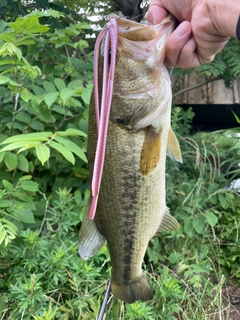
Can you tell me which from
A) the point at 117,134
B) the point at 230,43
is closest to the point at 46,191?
the point at 117,134

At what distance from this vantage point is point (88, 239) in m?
1.15

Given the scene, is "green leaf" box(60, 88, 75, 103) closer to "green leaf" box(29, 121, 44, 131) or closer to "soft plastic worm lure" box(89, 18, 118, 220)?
"green leaf" box(29, 121, 44, 131)

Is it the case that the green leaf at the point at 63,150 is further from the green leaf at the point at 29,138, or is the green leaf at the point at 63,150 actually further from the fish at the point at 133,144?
the fish at the point at 133,144

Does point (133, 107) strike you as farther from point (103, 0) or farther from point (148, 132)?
point (103, 0)

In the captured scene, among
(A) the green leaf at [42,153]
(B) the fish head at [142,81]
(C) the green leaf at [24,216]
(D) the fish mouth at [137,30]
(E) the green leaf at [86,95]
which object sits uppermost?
(D) the fish mouth at [137,30]

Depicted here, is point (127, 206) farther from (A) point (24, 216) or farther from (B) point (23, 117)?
(B) point (23, 117)

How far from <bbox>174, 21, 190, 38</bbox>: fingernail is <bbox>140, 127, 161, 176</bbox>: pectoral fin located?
290 millimetres

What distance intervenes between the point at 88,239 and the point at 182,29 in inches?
28.4

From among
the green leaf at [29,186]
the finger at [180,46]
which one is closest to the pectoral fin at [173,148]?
the finger at [180,46]

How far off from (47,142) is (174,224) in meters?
0.69

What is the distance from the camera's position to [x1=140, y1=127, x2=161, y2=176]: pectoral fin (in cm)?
109

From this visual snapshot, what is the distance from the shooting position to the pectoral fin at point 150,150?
3.59 feet

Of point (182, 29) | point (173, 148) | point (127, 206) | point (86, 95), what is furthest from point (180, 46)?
point (86, 95)

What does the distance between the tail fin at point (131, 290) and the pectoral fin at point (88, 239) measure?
0.74ft
